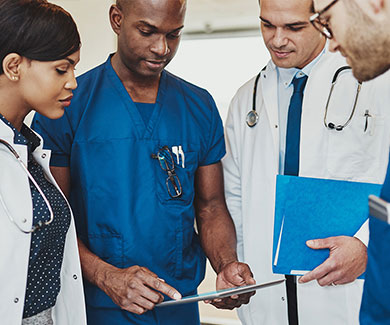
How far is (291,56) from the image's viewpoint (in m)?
1.66

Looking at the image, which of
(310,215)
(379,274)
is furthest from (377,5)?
(310,215)

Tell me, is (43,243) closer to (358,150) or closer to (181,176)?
(181,176)

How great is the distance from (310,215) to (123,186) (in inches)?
21.7

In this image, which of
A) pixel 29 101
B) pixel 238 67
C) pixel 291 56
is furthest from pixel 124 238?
pixel 238 67

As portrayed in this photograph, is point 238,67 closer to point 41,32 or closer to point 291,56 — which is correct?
point 291,56

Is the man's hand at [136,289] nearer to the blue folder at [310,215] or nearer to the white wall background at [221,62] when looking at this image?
the blue folder at [310,215]

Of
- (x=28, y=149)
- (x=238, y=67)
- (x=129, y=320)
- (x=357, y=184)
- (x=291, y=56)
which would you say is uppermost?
(x=238, y=67)

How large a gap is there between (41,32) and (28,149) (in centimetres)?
32

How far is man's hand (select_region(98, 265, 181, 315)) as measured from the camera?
1398 millimetres

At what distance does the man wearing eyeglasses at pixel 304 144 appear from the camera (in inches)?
63.7

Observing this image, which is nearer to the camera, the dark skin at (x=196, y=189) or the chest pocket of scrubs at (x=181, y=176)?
the dark skin at (x=196, y=189)

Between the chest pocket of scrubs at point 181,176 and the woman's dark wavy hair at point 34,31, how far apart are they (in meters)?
0.46

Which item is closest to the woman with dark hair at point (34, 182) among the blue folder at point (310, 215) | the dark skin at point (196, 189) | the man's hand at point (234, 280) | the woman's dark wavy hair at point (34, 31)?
the woman's dark wavy hair at point (34, 31)

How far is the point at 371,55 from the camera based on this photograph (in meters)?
0.93
